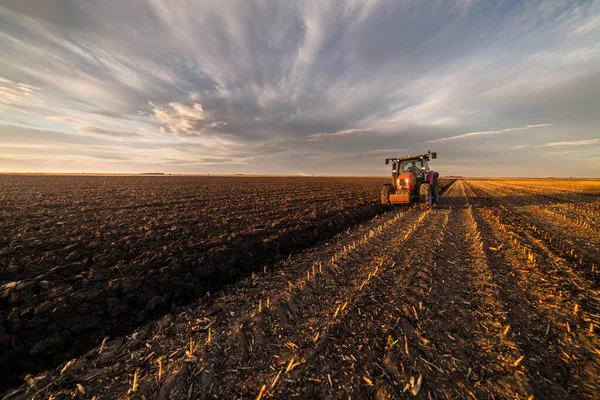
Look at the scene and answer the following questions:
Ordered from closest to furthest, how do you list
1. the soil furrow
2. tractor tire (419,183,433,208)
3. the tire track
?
the tire track, the soil furrow, tractor tire (419,183,433,208)

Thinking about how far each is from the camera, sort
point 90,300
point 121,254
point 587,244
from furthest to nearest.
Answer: point 587,244 < point 121,254 < point 90,300

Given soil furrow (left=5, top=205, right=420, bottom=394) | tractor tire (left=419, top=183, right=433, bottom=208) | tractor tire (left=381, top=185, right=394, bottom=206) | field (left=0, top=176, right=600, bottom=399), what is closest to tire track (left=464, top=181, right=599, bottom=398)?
field (left=0, top=176, right=600, bottom=399)

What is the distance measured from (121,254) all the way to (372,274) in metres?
6.75

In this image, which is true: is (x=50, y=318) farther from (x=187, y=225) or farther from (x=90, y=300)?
(x=187, y=225)

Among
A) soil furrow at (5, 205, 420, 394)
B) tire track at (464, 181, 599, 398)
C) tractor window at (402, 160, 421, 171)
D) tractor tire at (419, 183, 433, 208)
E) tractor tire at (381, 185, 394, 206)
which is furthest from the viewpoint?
tractor window at (402, 160, 421, 171)

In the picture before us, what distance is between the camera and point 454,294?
4.44 meters

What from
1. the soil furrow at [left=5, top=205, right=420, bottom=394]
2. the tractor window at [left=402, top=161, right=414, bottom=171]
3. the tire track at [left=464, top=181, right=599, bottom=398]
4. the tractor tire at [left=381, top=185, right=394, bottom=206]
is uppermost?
the tractor window at [left=402, top=161, right=414, bottom=171]

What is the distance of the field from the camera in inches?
105

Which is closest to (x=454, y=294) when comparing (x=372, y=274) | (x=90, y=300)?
(x=372, y=274)

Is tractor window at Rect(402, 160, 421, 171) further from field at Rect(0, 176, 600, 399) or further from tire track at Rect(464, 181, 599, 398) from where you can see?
tire track at Rect(464, 181, 599, 398)

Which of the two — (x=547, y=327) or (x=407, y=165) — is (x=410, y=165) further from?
(x=547, y=327)

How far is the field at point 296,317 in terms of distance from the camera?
267 cm

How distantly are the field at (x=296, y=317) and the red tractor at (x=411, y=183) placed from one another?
6096 millimetres

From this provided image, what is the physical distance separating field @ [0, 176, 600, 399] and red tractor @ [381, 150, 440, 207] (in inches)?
240
